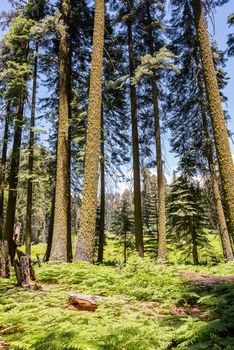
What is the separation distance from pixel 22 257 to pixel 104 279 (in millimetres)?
1829

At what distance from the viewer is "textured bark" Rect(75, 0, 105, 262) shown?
8.83m

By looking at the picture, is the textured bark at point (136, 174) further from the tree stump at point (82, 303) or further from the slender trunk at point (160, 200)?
the tree stump at point (82, 303)

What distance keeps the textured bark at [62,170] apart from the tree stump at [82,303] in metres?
4.78

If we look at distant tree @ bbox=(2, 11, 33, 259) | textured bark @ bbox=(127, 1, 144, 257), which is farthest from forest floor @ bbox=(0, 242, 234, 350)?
distant tree @ bbox=(2, 11, 33, 259)

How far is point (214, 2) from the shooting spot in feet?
36.4

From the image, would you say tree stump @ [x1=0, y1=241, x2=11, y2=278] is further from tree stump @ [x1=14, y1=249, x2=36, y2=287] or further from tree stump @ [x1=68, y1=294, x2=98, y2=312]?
tree stump @ [x1=68, y1=294, x2=98, y2=312]

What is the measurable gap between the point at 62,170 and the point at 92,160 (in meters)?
1.91

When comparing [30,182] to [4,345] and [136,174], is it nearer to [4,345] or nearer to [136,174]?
[136,174]

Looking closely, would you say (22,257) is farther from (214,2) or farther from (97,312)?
(214,2)

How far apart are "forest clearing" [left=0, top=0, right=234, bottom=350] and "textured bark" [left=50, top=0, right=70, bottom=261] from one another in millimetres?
39

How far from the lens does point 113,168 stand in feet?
50.7

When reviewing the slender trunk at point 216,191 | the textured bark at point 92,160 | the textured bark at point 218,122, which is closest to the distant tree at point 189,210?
the slender trunk at point 216,191

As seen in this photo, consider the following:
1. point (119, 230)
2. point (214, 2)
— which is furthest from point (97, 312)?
point (119, 230)

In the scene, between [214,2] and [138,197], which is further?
[138,197]
